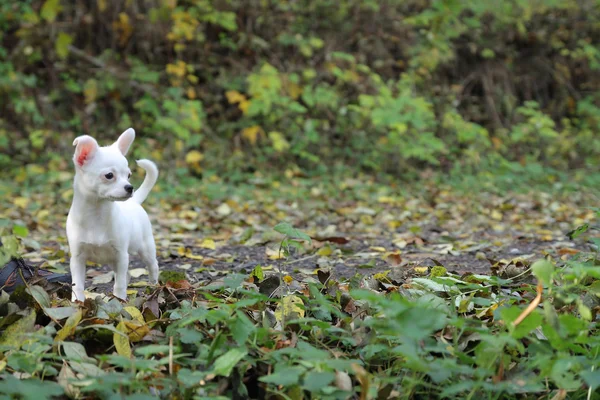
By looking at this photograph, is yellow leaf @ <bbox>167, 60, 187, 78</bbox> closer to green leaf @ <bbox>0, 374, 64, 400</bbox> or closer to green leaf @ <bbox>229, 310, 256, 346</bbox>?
green leaf @ <bbox>229, 310, 256, 346</bbox>

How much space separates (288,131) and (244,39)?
4.74ft

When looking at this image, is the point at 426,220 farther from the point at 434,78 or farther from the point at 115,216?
the point at 434,78

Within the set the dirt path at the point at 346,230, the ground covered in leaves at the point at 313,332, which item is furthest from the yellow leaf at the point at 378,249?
the ground covered in leaves at the point at 313,332

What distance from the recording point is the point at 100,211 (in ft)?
8.98

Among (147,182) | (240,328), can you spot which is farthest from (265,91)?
(240,328)

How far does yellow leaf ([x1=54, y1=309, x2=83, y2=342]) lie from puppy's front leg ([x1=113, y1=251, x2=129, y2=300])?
2.13ft

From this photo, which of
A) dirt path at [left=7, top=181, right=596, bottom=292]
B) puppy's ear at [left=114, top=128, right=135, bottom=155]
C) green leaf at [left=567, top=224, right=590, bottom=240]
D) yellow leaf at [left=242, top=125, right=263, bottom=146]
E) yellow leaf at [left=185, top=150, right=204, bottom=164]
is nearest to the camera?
green leaf at [left=567, top=224, right=590, bottom=240]

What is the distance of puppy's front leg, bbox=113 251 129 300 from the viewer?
109 inches

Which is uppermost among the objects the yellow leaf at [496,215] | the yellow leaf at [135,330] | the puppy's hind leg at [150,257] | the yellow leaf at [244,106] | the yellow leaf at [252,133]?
the yellow leaf at [135,330]

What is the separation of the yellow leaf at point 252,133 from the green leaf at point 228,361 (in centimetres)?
707

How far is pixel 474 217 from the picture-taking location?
6359 mm

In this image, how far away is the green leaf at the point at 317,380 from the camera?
1.62 m

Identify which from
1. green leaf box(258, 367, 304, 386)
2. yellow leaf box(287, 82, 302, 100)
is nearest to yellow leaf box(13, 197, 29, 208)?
yellow leaf box(287, 82, 302, 100)

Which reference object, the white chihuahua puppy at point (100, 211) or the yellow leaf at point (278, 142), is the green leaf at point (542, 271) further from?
the yellow leaf at point (278, 142)
